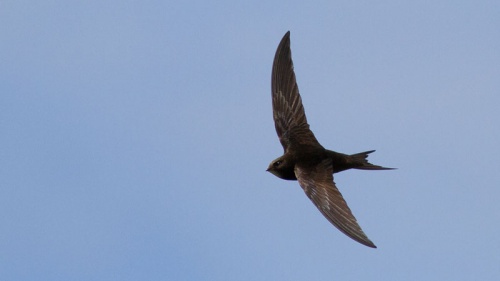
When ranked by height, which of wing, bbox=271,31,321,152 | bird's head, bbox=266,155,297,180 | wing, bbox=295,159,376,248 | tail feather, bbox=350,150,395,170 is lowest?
wing, bbox=295,159,376,248

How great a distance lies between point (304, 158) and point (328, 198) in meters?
0.97

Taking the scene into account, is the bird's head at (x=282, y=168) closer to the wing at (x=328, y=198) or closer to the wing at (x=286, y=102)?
the wing at (x=328, y=198)

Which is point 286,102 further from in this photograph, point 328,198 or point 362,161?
point 328,198

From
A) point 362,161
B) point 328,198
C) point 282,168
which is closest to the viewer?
point 328,198

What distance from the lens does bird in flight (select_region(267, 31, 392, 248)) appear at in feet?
41.6

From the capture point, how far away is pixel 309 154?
1385 centimetres

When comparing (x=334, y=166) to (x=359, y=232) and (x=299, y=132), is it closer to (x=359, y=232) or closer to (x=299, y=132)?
(x=299, y=132)

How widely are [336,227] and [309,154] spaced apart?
191 centimetres

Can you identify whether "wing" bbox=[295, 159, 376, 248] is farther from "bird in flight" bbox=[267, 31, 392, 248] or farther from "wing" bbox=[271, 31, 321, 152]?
"wing" bbox=[271, 31, 321, 152]

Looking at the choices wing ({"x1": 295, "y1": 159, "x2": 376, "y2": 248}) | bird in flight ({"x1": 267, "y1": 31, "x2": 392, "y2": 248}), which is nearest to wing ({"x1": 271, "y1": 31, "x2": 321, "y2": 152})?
bird in flight ({"x1": 267, "y1": 31, "x2": 392, "y2": 248})

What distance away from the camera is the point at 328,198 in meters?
13.0

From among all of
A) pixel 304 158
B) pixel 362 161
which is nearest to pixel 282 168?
pixel 304 158

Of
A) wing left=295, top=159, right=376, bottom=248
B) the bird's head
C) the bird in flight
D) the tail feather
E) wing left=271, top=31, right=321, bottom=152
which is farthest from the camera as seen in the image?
wing left=271, top=31, right=321, bottom=152

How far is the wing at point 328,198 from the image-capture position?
12039 mm
